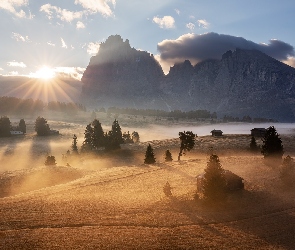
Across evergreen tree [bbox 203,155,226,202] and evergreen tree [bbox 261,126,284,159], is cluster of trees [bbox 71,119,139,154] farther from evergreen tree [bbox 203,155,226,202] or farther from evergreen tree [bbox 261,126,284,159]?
evergreen tree [bbox 203,155,226,202]

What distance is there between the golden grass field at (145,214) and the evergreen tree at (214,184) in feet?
3.23

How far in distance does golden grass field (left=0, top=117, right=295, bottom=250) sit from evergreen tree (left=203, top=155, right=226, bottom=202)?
98cm

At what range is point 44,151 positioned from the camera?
89.4 meters

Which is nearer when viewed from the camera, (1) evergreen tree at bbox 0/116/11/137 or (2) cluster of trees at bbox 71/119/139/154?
(2) cluster of trees at bbox 71/119/139/154

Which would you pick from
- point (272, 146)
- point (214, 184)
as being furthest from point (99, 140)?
point (214, 184)

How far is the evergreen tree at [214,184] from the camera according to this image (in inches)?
1133

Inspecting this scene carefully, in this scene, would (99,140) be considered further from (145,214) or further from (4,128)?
(145,214)

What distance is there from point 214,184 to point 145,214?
8.41m

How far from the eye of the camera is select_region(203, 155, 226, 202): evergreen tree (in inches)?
1133

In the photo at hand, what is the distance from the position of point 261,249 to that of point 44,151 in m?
81.6

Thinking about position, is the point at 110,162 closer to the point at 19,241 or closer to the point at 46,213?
the point at 46,213

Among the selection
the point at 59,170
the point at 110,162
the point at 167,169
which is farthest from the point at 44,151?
the point at 167,169

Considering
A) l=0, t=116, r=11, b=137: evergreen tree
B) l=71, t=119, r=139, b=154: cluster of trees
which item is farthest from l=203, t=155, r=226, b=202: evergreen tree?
l=0, t=116, r=11, b=137: evergreen tree

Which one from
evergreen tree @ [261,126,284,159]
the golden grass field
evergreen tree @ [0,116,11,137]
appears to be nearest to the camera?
the golden grass field
